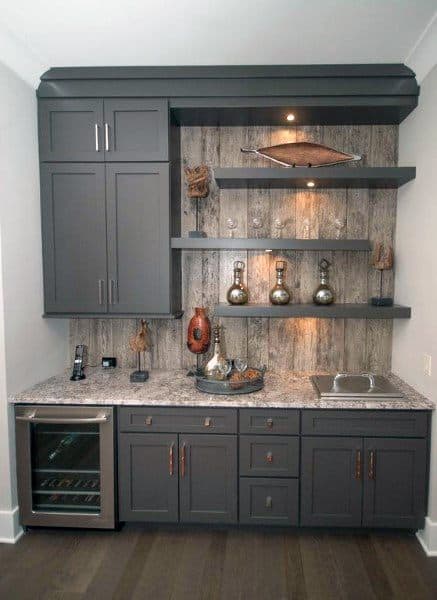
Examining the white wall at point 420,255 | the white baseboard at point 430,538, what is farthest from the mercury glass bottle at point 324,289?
the white baseboard at point 430,538

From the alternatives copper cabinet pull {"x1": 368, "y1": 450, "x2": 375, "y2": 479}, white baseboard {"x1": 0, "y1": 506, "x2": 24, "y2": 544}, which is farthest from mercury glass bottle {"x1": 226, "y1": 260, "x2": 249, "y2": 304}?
white baseboard {"x1": 0, "y1": 506, "x2": 24, "y2": 544}

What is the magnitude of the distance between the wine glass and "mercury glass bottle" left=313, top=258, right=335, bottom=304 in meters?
0.66

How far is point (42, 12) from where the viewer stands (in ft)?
6.46

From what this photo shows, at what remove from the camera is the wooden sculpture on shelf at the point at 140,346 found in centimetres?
264

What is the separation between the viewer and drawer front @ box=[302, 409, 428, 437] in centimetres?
227

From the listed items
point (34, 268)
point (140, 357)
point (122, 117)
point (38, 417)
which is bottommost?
point (38, 417)

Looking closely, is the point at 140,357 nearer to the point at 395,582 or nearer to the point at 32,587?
the point at 32,587

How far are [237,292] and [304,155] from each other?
101cm

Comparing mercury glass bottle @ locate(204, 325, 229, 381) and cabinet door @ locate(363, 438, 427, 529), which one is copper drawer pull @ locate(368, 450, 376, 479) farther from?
mercury glass bottle @ locate(204, 325, 229, 381)

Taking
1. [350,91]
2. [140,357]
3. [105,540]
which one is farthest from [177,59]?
[105,540]

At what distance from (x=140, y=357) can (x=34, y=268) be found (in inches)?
37.4

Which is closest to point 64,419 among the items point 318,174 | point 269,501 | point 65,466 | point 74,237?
point 65,466

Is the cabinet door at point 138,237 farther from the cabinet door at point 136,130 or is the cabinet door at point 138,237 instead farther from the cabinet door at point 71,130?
the cabinet door at point 71,130

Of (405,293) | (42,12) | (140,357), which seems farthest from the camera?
(140,357)
